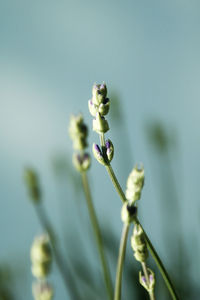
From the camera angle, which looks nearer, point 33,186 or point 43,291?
point 43,291

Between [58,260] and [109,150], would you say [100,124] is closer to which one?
[109,150]

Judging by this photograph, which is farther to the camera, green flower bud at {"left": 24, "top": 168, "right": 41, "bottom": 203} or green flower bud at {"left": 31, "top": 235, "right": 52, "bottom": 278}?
green flower bud at {"left": 24, "top": 168, "right": 41, "bottom": 203}

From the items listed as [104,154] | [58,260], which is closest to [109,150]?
[104,154]

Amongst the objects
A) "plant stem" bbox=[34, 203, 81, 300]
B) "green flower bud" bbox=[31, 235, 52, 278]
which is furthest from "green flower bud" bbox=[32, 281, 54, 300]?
"plant stem" bbox=[34, 203, 81, 300]

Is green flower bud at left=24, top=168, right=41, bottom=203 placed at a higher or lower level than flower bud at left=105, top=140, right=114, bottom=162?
lower

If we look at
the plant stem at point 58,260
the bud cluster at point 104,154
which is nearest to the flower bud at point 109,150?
the bud cluster at point 104,154

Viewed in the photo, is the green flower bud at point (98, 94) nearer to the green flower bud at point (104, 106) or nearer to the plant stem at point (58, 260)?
the green flower bud at point (104, 106)

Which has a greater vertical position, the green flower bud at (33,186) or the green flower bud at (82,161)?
the green flower bud at (82,161)

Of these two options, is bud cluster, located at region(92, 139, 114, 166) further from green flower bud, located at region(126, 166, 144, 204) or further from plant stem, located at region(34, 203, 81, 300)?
plant stem, located at region(34, 203, 81, 300)

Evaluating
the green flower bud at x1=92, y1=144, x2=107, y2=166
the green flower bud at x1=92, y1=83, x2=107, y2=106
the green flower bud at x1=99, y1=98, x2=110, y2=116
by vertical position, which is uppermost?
the green flower bud at x1=92, y1=83, x2=107, y2=106

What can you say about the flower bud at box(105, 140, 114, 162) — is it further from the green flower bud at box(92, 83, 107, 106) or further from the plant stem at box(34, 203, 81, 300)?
the plant stem at box(34, 203, 81, 300)
